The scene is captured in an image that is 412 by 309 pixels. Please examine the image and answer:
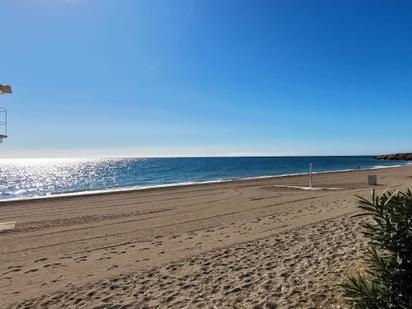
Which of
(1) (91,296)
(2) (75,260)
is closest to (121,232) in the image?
(2) (75,260)

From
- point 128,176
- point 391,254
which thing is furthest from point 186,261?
point 128,176

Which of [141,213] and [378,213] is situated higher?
[378,213]

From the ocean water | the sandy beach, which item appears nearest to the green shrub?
the sandy beach

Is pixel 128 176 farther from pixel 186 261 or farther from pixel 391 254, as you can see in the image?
pixel 391 254

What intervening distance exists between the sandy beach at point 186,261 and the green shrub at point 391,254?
3.85 feet

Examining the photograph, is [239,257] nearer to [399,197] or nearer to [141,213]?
[399,197]

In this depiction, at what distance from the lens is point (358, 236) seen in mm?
7113

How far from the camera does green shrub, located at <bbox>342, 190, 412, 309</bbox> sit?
2744 millimetres

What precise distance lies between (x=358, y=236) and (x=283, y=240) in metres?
1.48

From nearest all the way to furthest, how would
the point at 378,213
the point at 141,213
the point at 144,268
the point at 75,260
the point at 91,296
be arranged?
the point at 378,213, the point at 91,296, the point at 144,268, the point at 75,260, the point at 141,213

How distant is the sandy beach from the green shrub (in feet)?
3.85

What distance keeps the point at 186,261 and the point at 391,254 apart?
3879 mm

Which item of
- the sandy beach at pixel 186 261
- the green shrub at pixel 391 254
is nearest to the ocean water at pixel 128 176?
the sandy beach at pixel 186 261

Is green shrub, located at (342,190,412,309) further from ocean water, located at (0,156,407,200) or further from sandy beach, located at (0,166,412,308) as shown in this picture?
ocean water, located at (0,156,407,200)
